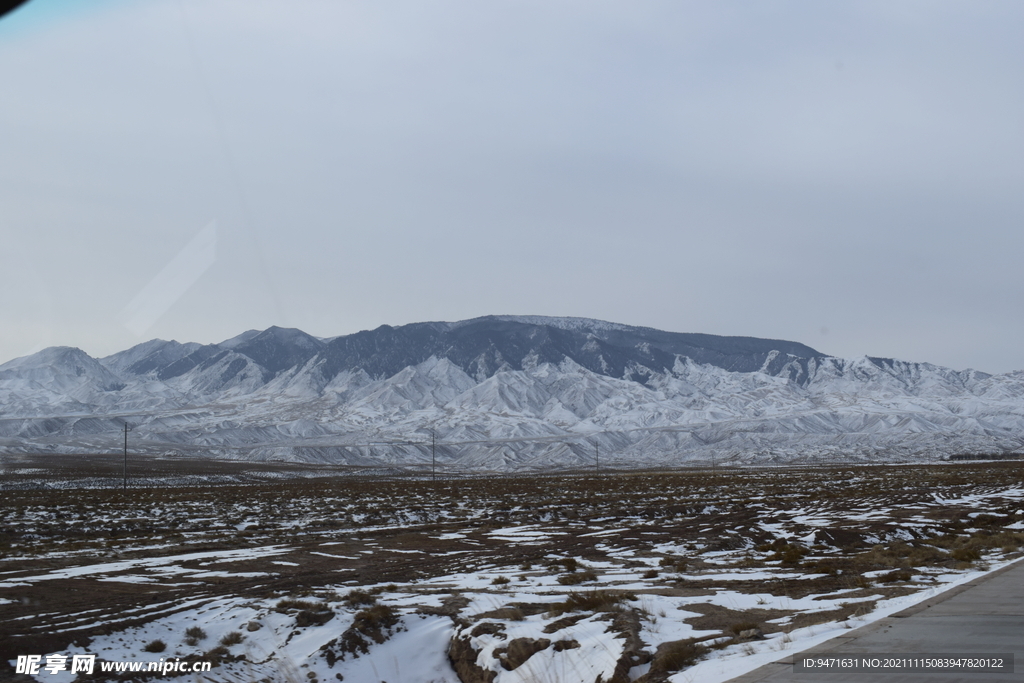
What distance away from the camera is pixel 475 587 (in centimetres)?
1664

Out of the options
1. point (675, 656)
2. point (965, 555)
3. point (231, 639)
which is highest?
point (675, 656)

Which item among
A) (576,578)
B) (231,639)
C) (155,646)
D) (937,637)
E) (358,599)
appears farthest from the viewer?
(576,578)

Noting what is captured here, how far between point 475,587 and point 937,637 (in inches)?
390

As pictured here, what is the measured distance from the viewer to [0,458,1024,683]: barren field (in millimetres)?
11203

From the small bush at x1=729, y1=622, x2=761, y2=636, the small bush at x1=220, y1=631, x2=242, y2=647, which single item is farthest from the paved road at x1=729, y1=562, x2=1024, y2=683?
the small bush at x1=220, y1=631, x2=242, y2=647

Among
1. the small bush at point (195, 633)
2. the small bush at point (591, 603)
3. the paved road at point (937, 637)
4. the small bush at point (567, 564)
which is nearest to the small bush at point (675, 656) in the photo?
the paved road at point (937, 637)

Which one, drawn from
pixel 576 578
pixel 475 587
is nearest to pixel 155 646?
pixel 475 587

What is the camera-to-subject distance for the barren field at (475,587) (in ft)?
36.8

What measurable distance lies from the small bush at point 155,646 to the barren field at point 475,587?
42 mm

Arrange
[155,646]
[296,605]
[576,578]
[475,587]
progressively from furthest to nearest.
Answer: [576,578] < [475,587] < [296,605] < [155,646]

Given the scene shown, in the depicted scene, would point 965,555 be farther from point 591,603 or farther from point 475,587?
point 475,587

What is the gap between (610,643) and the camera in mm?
10789

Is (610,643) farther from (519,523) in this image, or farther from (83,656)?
(519,523)

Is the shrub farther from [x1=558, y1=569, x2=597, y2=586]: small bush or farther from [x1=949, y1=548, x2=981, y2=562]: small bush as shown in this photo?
[x1=949, y1=548, x2=981, y2=562]: small bush
